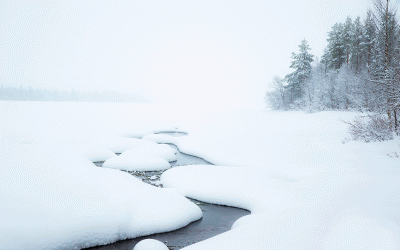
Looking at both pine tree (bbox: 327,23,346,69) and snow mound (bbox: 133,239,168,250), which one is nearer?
snow mound (bbox: 133,239,168,250)

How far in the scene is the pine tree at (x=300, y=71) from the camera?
3277cm

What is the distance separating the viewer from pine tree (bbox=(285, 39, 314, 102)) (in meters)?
32.8

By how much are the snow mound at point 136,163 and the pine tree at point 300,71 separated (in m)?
28.1

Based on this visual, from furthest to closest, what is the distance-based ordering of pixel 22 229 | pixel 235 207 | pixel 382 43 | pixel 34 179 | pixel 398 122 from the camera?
pixel 382 43
pixel 398 122
pixel 235 207
pixel 34 179
pixel 22 229

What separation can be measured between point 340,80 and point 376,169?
893 inches

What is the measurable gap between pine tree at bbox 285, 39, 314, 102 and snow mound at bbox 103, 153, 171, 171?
1108 inches

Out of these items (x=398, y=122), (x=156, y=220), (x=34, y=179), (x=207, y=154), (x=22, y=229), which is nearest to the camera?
(x=22, y=229)

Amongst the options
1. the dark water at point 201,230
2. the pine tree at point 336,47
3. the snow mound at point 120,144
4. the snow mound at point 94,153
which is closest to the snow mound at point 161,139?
the snow mound at point 120,144

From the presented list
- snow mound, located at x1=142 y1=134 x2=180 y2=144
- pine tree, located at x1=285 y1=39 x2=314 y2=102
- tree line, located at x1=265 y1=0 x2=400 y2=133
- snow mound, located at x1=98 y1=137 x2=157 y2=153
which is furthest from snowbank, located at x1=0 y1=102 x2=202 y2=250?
pine tree, located at x1=285 y1=39 x2=314 y2=102

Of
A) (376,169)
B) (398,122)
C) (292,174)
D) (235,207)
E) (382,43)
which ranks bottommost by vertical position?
(235,207)

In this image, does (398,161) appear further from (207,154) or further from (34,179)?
(34,179)

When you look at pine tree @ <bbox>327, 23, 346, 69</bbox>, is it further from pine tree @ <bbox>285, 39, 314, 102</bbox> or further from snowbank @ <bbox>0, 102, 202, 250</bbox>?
snowbank @ <bbox>0, 102, 202, 250</bbox>

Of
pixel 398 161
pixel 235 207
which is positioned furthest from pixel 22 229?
pixel 398 161

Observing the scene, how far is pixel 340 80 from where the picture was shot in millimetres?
26281
